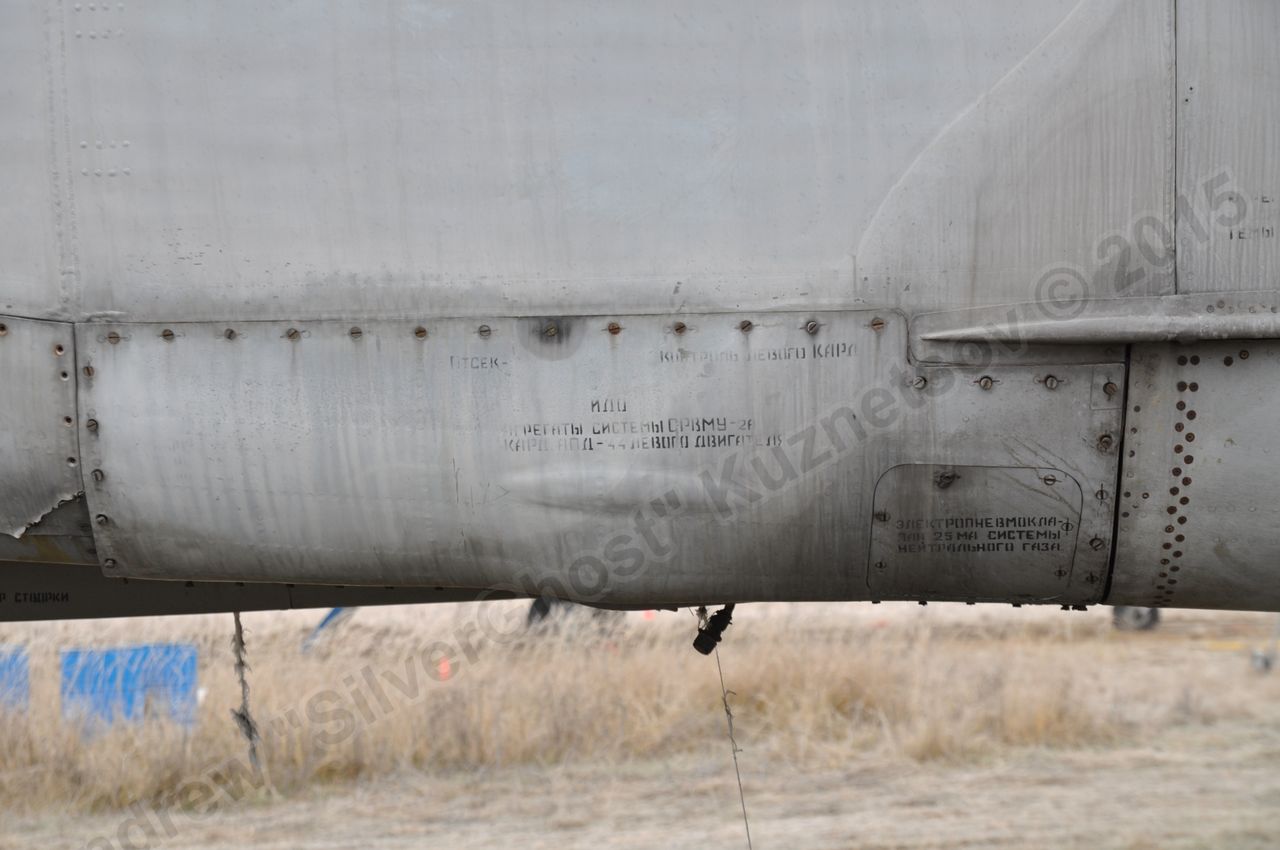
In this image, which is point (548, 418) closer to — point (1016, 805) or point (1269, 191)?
point (1269, 191)

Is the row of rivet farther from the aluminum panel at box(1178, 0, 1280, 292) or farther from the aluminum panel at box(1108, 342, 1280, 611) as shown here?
the aluminum panel at box(1178, 0, 1280, 292)

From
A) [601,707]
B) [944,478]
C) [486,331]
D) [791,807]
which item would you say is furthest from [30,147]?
[601,707]

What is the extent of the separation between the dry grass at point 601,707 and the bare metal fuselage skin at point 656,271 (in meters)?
4.41

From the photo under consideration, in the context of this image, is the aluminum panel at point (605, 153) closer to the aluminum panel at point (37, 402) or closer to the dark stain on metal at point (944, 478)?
the aluminum panel at point (37, 402)

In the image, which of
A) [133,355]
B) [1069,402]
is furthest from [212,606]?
[1069,402]

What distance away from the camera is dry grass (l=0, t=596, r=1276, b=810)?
25.8ft

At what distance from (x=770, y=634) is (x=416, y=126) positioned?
740 centimetres

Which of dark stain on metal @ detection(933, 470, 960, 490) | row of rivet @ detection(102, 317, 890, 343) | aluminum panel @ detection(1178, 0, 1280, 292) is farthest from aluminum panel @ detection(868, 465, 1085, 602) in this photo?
aluminum panel @ detection(1178, 0, 1280, 292)

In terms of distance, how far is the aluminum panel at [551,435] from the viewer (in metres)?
3.14

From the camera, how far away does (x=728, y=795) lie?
762cm

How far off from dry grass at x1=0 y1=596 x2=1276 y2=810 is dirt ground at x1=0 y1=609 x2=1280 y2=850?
5.8 inches

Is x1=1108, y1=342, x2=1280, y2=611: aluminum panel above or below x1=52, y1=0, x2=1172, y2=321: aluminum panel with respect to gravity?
below

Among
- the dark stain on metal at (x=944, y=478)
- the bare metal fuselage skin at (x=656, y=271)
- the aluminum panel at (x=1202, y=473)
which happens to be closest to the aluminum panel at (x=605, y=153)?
the bare metal fuselage skin at (x=656, y=271)

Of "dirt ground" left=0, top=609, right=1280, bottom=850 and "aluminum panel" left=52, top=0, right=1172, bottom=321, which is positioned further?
"dirt ground" left=0, top=609, right=1280, bottom=850
